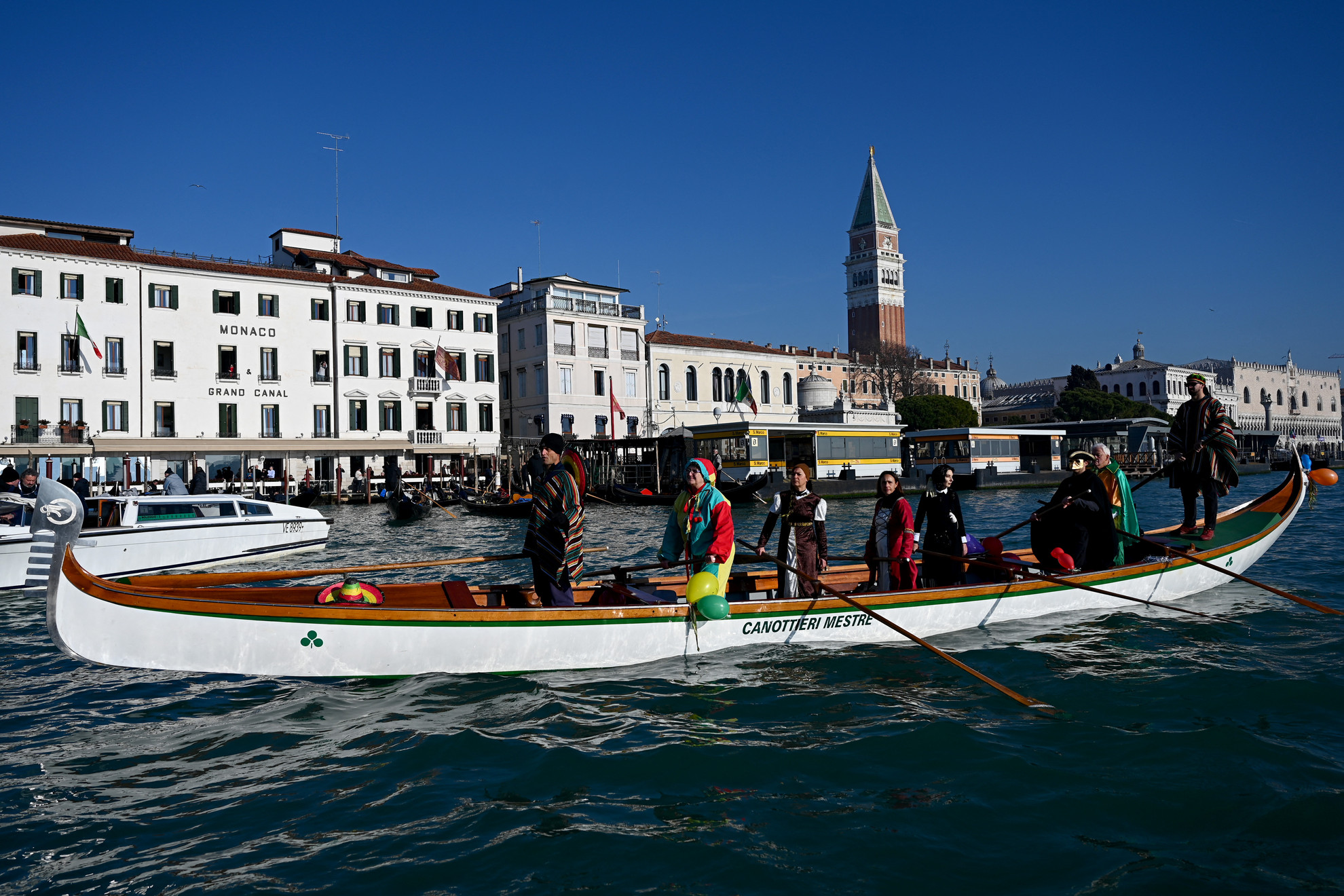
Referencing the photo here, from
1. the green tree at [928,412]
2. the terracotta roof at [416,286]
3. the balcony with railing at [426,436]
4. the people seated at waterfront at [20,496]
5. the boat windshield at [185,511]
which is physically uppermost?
the terracotta roof at [416,286]

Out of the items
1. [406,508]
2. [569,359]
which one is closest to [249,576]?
[406,508]

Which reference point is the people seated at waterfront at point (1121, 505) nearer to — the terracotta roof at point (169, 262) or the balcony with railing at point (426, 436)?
the balcony with railing at point (426, 436)

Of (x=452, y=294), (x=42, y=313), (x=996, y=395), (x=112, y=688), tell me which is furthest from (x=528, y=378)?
(x=996, y=395)

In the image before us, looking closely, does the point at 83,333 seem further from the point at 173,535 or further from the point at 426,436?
the point at 173,535

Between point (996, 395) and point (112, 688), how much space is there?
115873mm

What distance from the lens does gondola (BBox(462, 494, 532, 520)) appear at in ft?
90.6

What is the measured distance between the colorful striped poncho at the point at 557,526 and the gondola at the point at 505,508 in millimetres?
19688

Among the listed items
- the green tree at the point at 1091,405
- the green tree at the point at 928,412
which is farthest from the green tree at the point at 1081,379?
the green tree at the point at 928,412

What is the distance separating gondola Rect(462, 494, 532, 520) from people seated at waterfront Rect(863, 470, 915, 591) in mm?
19115

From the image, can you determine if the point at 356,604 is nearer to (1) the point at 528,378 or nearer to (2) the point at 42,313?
(2) the point at 42,313

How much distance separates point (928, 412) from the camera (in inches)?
2670

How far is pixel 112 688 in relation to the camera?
752 centimetres

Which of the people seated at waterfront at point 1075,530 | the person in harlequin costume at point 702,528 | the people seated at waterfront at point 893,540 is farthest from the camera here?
the people seated at waterfront at point 1075,530

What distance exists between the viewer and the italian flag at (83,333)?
102ft
